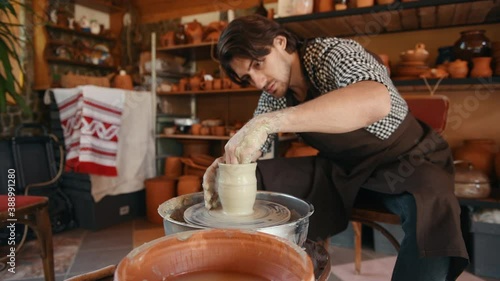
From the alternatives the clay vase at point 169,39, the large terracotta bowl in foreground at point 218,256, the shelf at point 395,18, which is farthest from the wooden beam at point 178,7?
the large terracotta bowl in foreground at point 218,256

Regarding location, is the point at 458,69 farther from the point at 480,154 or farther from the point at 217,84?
the point at 217,84

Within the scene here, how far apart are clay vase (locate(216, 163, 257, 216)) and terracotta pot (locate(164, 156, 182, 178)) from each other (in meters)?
2.56

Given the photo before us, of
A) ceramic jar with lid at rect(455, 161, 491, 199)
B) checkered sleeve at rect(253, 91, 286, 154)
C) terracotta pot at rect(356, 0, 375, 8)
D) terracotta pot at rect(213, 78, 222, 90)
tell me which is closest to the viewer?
checkered sleeve at rect(253, 91, 286, 154)

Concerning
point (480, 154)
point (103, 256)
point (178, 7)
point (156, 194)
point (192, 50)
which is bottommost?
point (103, 256)

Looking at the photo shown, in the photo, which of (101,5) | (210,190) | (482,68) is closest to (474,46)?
(482,68)

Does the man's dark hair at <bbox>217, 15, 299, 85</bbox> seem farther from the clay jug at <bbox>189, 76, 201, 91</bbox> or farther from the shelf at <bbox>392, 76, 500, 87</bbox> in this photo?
the clay jug at <bbox>189, 76, 201, 91</bbox>

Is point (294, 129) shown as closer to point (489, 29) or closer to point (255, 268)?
point (255, 268)

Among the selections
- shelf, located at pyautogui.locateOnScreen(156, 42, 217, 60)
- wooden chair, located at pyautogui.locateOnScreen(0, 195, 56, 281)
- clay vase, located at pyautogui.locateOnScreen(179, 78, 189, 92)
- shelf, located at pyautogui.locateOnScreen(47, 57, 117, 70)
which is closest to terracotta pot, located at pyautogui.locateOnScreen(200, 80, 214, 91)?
clay vase, located at pyautogui.locateOnScreen(179, 78, 189, 92)

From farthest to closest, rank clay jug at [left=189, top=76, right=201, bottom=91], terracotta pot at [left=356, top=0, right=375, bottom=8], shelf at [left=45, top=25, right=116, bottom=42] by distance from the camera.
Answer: shelf at [left=45, top=25, right=116, bottom=42]
clay jug at [left=189, top=76, right=201, bottom=91]
terracotta pot at [left=356, top=0, right=375, bottom=8]

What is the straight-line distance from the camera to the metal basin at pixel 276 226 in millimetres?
717

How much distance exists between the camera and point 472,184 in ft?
6.70

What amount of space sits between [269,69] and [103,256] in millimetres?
1856

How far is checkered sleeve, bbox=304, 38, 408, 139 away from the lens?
3.37 feet

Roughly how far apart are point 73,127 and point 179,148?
1189mm
